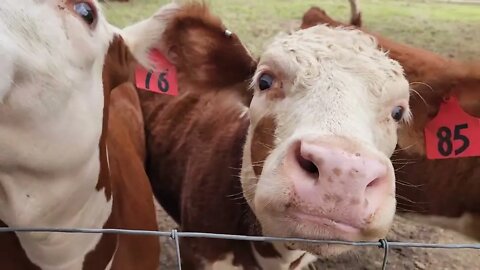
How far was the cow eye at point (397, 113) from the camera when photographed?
1.87 meters

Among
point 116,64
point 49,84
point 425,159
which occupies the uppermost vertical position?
point 49,84

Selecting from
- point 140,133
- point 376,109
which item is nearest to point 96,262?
point 376,109

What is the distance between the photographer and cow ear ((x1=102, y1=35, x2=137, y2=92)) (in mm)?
1806

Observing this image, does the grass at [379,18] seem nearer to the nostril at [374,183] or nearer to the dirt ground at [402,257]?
the dirt ground at [402,257]

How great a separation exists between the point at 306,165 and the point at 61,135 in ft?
1.79

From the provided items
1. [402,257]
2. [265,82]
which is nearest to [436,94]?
[265,82]

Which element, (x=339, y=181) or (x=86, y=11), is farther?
(x=86, y=11)

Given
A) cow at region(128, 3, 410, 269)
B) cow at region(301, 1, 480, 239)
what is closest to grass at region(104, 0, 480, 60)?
cow at region(301, 1, 480, 239)

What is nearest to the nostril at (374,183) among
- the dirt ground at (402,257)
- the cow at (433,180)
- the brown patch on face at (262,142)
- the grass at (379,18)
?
the brown patch on face at (262,142)

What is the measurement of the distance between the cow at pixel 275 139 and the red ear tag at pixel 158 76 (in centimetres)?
3

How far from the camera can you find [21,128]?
1.41 m

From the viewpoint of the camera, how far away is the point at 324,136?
4.83ft

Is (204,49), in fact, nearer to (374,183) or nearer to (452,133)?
(452,133)

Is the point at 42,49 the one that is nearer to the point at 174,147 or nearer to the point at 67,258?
the point at 67,258
